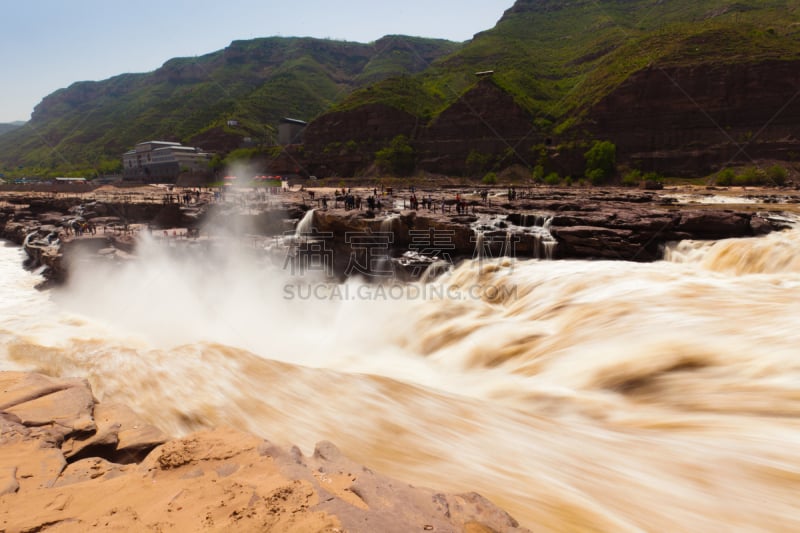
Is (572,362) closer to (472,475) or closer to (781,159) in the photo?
(472,475)

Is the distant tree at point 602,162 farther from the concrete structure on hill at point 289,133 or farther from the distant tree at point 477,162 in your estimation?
the concrete structure on hill at point 289,133

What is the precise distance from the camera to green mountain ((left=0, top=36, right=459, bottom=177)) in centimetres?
10531

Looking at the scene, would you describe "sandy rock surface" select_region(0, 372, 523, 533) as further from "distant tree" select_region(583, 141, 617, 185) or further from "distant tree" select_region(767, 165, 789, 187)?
"distant tree" select_region(583, 141, 617, 185)

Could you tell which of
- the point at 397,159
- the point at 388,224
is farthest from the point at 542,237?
the point at 397,159

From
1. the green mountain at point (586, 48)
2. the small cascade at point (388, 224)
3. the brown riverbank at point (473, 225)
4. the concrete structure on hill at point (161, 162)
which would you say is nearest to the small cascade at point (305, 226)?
the brown riverbank at point (473, 225)

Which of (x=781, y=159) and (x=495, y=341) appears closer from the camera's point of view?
(x=495, y=341)

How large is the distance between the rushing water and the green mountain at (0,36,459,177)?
87194 mm

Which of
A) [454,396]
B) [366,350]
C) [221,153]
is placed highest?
[221,153]

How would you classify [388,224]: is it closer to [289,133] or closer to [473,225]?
[473,225]

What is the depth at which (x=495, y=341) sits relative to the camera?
33.9 feet

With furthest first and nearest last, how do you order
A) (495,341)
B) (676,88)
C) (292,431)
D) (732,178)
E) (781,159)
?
1. (676,88)
2. (781,159)
3. (732,178)
4. (495,341)
5. (292,431)

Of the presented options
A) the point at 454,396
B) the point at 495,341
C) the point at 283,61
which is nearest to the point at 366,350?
the point at 495,341

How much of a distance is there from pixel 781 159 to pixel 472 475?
57.1 meters

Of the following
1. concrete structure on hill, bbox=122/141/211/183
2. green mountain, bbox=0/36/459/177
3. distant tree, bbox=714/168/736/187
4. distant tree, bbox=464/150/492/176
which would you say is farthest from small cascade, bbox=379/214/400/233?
green mountain, bbox=0/36/459/177
